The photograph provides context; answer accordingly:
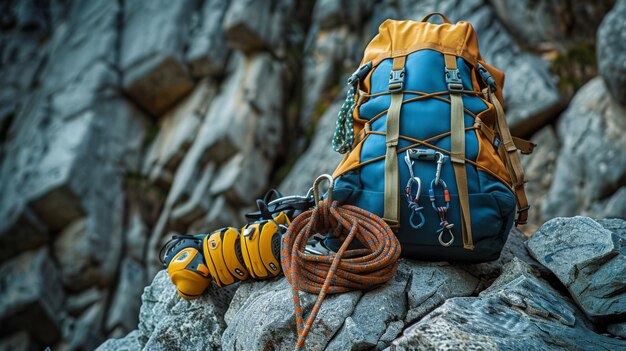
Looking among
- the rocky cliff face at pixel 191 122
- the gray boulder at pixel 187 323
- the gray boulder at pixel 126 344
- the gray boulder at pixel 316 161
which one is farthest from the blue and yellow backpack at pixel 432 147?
the gray boulder at pixel 316 161

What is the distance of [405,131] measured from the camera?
10.4 feet

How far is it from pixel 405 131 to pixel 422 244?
0.69 metres

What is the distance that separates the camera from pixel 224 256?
3.30 meters

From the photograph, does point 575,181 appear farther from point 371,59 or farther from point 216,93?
point 216,93

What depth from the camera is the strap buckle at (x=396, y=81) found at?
329 cm

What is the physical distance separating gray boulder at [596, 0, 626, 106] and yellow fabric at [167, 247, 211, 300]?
740cm

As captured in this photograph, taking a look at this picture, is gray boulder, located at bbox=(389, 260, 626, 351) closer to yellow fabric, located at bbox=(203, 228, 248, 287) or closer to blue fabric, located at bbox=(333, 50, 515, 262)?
blue fabric, located at bbox=(333, 50, 515, 262)

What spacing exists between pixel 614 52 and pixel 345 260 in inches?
289

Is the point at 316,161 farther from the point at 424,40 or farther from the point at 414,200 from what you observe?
the point at 414,200

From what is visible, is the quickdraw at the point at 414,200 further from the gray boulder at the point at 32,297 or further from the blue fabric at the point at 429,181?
the gray boulder at the point at 32,297

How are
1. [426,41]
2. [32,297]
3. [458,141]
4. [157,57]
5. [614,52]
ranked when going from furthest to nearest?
1. [157,57]
2. [32,297]
3. [614,52]
4. [426,41]
5. [458,141]

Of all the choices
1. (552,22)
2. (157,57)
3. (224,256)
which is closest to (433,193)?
(224,256)

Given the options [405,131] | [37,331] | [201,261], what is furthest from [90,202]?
[405,131]

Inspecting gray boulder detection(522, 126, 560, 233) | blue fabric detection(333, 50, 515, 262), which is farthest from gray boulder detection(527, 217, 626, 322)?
gray boulder detection(522, 126, 560, 233)
